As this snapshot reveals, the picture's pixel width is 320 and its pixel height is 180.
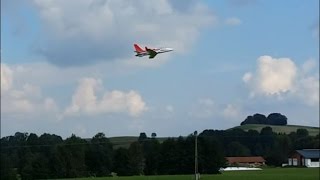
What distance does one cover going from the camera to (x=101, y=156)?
350ft

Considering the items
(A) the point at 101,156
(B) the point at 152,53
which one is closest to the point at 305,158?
(A) the point at 101,156

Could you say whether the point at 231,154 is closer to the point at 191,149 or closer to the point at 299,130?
the point at 299,130

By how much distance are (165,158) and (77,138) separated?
1589cm

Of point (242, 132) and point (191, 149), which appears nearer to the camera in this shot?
point (191, 149)

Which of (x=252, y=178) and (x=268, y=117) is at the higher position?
(x=268, y=117)

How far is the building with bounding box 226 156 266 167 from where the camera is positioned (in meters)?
131

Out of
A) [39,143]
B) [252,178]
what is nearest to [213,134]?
[39,143]

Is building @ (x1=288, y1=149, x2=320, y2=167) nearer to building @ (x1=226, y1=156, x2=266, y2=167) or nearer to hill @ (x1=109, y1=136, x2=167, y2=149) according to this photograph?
building @ (x1=226, y1=156, x2=266, y2=167)

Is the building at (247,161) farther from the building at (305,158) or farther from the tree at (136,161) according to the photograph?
the tree at (136,161)

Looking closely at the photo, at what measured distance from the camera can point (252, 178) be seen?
72312 millimetres

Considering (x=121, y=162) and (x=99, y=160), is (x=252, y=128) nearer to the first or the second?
(x=121, y=162)

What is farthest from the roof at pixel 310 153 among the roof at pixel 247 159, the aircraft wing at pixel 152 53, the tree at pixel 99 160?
the aircraft wing at pixel 152 53

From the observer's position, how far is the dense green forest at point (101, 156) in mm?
95688

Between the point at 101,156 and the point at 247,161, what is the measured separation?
3857 centimetres
